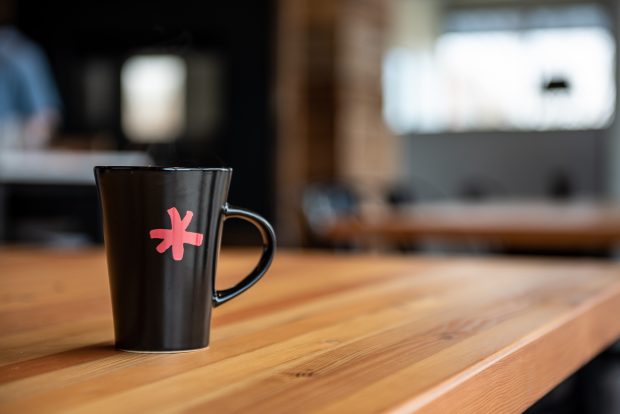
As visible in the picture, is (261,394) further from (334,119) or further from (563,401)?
(334,119)

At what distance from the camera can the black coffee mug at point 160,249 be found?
1.60ft

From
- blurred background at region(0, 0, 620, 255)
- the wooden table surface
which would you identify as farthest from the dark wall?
the wooden table surface

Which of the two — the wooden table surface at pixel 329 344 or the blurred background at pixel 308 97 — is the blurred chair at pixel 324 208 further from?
the blurred background at pixel 308 97

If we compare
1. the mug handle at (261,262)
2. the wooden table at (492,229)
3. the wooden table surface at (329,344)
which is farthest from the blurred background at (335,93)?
the mug handle at (261,262)

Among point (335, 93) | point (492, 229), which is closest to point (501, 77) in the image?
point (335, 93)

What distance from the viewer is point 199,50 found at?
23.9 feet

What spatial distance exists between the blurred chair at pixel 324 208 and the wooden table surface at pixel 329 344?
1.62 meters

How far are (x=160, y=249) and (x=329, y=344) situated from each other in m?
0.11

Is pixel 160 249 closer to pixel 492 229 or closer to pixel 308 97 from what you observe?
pixel 492 229

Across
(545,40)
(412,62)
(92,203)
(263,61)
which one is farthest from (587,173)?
(92,203)

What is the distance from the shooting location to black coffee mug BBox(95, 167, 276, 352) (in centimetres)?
49

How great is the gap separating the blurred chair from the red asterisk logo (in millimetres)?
1934

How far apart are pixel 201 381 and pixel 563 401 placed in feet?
3.14

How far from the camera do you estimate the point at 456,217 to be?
261 centimetres
